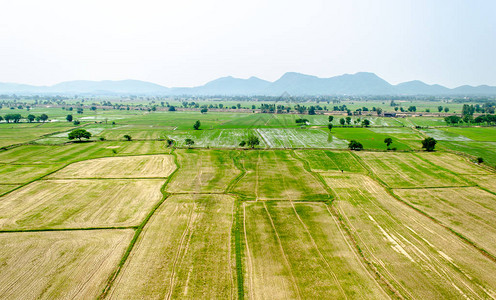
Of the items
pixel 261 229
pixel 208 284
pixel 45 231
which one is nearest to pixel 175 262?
pixel 208 284

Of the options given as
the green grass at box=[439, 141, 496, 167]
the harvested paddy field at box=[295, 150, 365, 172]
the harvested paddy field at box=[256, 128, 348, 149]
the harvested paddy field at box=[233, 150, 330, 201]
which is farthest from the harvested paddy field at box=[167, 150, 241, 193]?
the green grass at box=[439, 141, 496, 167]

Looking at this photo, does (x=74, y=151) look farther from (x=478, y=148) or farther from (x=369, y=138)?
(x=478, y=148)

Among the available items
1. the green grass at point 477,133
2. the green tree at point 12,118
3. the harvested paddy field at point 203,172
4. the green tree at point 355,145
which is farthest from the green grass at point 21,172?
the green grass at point 477,133

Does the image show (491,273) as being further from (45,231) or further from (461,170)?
(45,231)

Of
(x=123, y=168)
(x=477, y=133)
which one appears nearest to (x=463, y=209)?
(x=123, y=168)

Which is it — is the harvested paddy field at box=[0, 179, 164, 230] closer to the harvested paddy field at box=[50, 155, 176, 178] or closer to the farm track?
the harvested paddy field at box=[50, 155, 176, 178]
